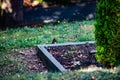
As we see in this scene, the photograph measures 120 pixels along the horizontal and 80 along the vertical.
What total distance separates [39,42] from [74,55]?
2.44 meters

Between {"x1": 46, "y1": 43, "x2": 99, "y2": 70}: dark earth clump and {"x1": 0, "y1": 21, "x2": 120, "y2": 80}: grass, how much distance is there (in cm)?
93

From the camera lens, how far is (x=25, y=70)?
9.31m

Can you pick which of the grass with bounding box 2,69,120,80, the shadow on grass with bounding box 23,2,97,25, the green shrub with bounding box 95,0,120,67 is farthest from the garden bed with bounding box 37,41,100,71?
the shadow on grass with bounding box 23,2,97,25

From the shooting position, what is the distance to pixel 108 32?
7.94 meters

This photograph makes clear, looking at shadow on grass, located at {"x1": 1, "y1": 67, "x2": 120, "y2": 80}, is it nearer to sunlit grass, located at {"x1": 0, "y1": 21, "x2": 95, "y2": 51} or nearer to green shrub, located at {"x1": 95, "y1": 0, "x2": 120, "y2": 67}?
green shrub, located at {"x1": 95, "y1": 0, "x2": 120, "y2": 67}

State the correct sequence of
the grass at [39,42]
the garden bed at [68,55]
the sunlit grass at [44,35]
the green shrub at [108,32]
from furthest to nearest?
1. the sunlit grass at [44,35]
2. the garden bed at [68,55]
3. the green shrub at [108,32]
4. the grass at [39,42]

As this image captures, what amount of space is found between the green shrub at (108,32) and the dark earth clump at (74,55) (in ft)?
2.52

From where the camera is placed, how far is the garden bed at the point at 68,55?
344 inches

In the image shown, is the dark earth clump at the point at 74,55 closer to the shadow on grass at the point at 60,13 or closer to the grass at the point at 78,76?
the grass at the point at 78,76

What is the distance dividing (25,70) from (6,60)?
2.51ft

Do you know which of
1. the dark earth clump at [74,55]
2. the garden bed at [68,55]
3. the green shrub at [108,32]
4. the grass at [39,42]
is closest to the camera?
the grass at [39,42]

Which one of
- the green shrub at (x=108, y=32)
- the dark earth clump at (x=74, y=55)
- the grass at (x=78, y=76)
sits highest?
A: the green shrub at (x=108, y=32)

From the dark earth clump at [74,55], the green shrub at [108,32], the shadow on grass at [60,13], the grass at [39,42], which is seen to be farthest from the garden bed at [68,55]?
the shadow on grass at [60,13]

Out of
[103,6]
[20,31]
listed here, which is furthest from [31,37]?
[103,6]
